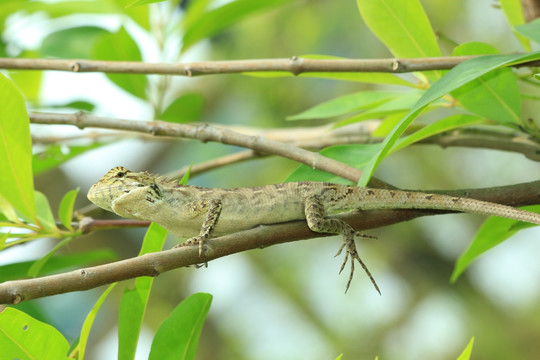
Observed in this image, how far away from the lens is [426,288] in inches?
258

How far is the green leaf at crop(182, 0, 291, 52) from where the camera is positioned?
319 centimetres

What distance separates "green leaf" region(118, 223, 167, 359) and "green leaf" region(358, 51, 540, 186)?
802 millimetres

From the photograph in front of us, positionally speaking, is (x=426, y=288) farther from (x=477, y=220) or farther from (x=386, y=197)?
(x=386, y=197)

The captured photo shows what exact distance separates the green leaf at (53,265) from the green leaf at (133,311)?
64cm

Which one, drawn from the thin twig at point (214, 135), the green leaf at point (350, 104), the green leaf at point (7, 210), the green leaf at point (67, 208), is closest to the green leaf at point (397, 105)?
the green leaf at point (350, 104)

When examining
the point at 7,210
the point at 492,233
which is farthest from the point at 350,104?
the point at 7,210

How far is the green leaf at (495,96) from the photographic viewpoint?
2.18 meters

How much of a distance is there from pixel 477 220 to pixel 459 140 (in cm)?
397

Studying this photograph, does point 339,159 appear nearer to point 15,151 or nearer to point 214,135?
point 214,135

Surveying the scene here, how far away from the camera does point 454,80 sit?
1.70m

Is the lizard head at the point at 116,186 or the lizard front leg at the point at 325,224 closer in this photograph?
the lizard front leg at the point at 325,224

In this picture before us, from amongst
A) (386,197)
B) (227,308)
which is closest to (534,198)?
(386,197)

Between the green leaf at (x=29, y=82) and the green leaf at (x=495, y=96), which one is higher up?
the green leaf at (x=29, y=82)

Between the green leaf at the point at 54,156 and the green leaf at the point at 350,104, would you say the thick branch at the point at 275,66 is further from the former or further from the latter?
the green leaf at the point at 54,156
